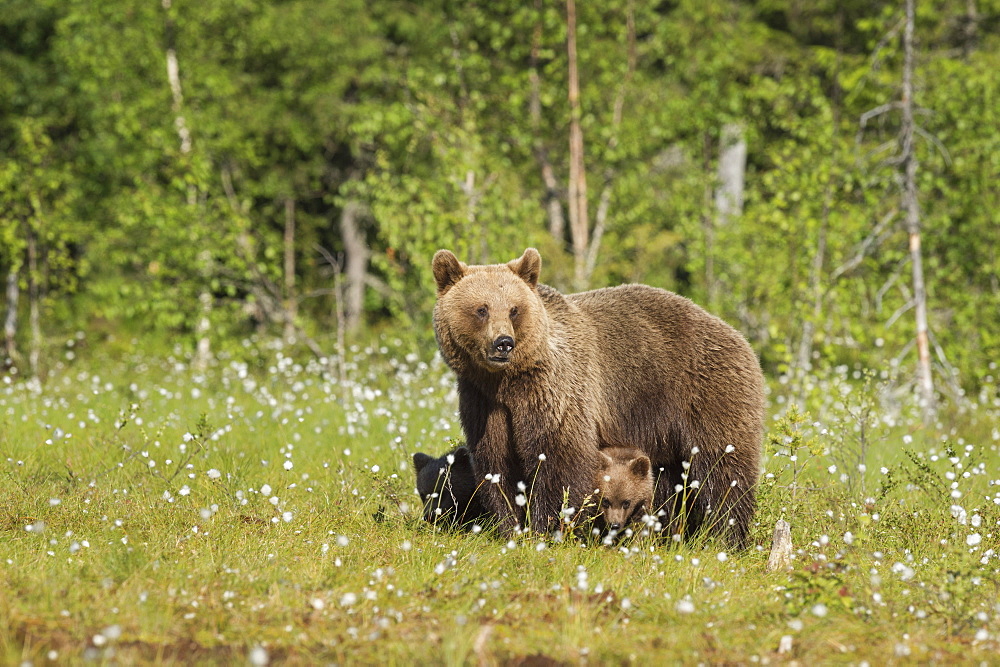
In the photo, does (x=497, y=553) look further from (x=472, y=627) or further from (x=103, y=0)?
(x=103, y=0)

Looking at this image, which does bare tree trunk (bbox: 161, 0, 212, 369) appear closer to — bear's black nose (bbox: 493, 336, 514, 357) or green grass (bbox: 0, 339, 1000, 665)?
green grass (bbox: 0, 339, 1000, 665)

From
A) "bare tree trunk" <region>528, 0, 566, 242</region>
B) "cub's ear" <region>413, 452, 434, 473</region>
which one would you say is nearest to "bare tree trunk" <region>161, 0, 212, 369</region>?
"bare tree trunk" <region>528, 0, 566, 242</region>

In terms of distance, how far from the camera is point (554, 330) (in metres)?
5.89

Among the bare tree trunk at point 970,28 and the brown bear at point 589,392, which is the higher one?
the bare tree trunk at point 970,28

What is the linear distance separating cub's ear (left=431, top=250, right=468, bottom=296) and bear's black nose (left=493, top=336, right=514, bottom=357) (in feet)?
2.43

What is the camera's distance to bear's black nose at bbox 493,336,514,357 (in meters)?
5.32

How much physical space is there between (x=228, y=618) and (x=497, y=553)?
1547 mm

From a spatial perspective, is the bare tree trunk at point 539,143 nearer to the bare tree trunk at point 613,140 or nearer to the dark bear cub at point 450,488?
the bare tree trunk at point 613,140

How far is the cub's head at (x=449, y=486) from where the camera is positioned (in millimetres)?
5949

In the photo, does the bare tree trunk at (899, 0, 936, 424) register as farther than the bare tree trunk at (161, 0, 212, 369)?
No

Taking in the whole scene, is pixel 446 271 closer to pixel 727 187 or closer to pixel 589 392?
pixel 589 392

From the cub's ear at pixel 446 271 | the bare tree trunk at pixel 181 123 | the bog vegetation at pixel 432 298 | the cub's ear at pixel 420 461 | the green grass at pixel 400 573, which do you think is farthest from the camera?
the bare tree trunk at pixel 181 123

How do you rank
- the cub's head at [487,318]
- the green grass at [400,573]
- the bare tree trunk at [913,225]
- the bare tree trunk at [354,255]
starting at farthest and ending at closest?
the bare tree trunk at [354,255] → the bare tree trunk at [913,225] → the cub's head at [487,318] → the green grass at [400,573]

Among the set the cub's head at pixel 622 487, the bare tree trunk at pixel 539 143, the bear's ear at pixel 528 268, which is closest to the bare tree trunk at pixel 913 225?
the cub's head at pixel 622 487
